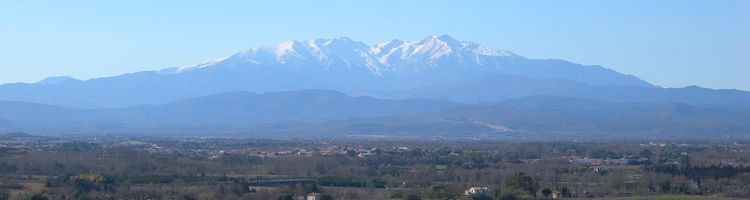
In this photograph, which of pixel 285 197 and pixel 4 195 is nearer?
pixel 4 195

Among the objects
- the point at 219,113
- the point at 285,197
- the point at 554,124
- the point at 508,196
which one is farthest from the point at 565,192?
the point at 219,113

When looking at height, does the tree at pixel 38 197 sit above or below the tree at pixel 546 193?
below

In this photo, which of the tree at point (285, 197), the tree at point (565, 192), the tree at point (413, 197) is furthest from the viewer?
the tree at point (565, 192)

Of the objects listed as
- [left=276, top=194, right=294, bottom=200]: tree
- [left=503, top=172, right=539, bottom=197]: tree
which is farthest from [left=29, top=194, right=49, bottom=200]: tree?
[left=503, top=172, right=539, bottom=197]: tree

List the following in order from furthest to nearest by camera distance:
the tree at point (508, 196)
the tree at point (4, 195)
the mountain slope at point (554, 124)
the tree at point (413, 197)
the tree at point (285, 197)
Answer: the mountain slope at point (554, 124), the tree at point (508, 196), the tree at point (285, 197), the tree at point (413, 197), the tree at point (4, 195)

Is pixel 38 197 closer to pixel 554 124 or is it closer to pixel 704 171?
pixel 704 171

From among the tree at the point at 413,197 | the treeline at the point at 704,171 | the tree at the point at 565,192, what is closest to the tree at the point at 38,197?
the tree at the point at 413,197

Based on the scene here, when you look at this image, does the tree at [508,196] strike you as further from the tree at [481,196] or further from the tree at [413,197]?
the tree at [413,197]

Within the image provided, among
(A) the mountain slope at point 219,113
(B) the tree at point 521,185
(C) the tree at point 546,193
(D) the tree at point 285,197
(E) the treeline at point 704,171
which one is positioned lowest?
(D) the tree at point 285,197

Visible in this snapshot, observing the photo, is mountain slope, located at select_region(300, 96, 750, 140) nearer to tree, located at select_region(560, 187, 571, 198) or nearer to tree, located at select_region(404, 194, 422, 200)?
tree, located at select_region(560, 187, 571, 198)
